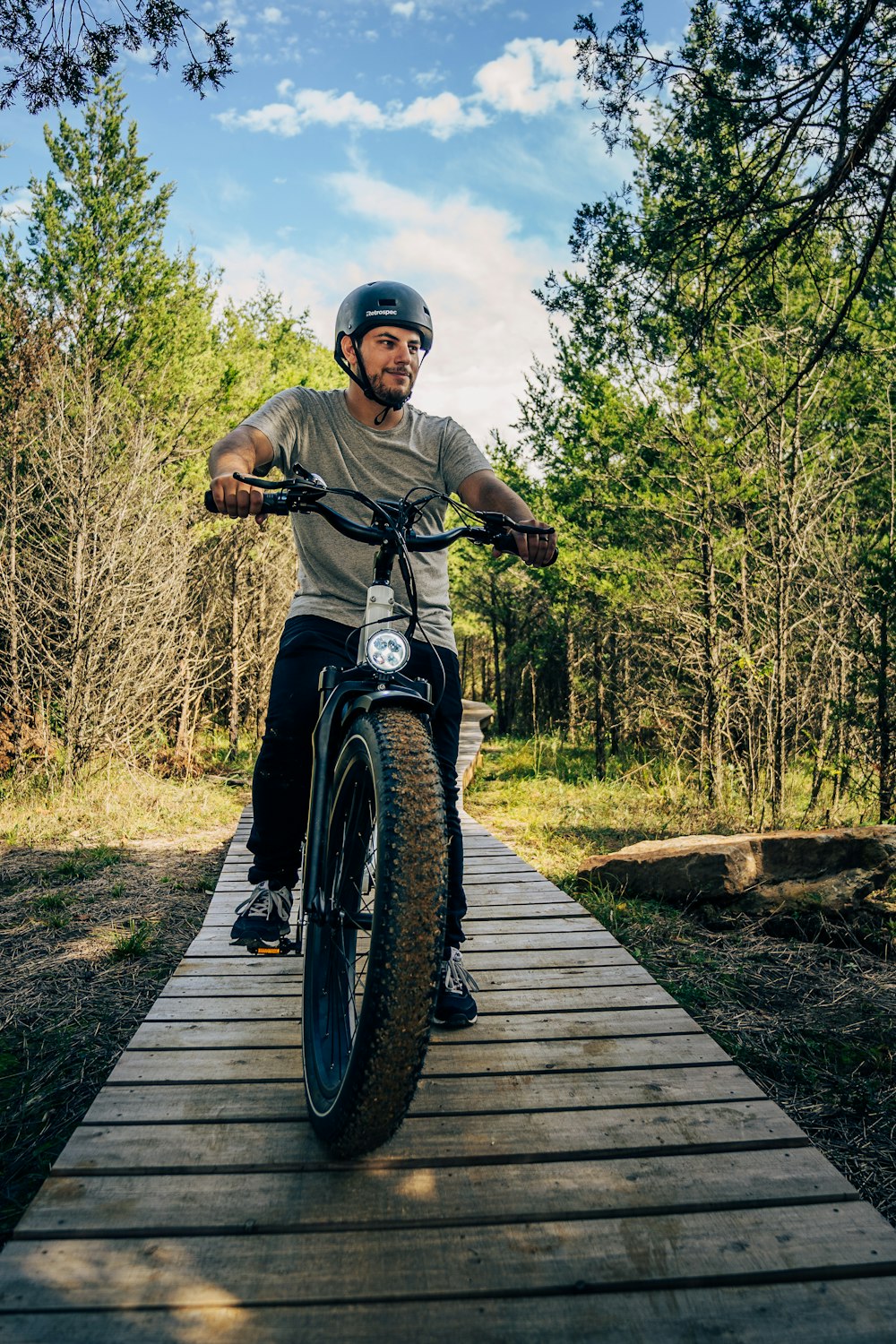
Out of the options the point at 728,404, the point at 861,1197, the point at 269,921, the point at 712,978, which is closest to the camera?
the point at 861,1197

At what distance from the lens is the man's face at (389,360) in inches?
102

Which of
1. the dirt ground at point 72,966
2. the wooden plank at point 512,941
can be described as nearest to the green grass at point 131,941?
the dirt ground at point 72,966

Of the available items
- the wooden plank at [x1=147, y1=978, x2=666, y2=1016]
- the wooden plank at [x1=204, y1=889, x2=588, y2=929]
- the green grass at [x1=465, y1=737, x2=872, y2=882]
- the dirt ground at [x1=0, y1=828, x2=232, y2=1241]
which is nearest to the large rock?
the green grass at [x1=465, y1=737, x2=872, y2=882]

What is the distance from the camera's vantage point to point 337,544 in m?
2.59

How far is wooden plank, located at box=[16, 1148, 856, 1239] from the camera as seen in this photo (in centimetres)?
152

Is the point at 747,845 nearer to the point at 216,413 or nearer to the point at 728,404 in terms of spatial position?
the point at 728,404

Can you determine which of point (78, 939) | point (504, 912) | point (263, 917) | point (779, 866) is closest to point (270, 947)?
point (263, 917)

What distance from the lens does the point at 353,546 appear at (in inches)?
102

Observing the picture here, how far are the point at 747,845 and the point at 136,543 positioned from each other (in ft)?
21.2

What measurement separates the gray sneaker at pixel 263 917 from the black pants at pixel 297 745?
1.3 inches

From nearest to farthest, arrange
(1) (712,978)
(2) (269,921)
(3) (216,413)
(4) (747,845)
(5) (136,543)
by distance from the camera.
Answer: (2) (269,921) < (1) (712,978) < (4) (747,845) < (5) (136,543) < (3) (216,413)

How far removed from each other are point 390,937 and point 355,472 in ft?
5.24

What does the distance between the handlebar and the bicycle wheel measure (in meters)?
0.52

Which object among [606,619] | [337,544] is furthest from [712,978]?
[606,619]
